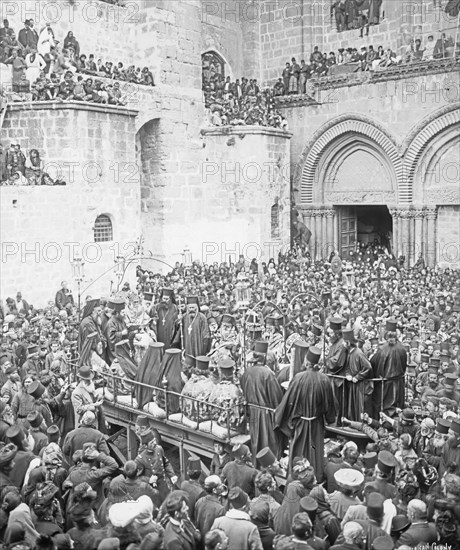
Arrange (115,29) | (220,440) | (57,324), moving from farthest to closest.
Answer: (115,29), (57,324), (220,440)

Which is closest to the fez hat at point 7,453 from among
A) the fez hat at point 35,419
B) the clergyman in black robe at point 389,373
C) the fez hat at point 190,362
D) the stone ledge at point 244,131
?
the fez hat at point 35,419

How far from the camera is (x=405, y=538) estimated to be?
5754 mm

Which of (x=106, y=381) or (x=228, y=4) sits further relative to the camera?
(x=228, y=4)

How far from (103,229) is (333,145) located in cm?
989

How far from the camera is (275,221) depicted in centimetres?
2528

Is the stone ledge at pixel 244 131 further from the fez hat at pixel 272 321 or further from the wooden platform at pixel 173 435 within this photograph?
the wooden platform at pixel 173 435

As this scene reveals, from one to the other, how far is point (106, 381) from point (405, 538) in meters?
6.03

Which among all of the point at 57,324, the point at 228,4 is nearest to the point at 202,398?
the point at 57,324

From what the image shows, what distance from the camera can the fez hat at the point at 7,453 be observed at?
6.95m

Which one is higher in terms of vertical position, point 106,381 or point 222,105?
point 222,105

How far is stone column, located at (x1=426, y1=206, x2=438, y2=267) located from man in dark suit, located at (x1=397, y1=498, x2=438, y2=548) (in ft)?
62.5

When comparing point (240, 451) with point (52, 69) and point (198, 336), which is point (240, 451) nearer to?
point (198, 336)

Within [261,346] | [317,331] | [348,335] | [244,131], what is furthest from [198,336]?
[244,131]

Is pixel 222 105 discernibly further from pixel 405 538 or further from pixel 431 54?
pixel 405 538
